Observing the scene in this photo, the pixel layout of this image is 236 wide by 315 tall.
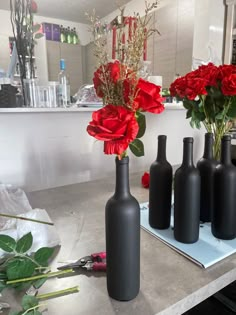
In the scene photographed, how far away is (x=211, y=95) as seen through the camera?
2.46 feet

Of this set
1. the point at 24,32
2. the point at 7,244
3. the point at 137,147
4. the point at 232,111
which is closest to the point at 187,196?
the point at 137,147

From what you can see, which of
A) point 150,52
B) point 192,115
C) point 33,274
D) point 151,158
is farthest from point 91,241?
point 150,52

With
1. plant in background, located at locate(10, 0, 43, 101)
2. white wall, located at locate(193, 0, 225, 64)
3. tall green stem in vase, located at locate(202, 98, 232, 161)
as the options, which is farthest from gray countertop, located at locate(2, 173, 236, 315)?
white wall, located at locate(193, 0, 225, 64)

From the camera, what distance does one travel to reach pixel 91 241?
679 millimetres

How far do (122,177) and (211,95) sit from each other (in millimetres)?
470

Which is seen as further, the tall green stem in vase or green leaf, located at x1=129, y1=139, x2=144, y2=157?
the tall green stem in vase

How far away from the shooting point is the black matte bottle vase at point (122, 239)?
17.4 inches

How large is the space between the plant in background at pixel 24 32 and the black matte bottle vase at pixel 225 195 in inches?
36.5

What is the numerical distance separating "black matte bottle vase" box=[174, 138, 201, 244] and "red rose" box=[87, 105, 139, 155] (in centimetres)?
24

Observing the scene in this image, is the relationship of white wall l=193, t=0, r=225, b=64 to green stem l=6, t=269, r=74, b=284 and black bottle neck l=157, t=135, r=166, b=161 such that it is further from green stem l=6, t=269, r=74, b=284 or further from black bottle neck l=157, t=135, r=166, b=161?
green stem l=6, t=269, r=74, b=284

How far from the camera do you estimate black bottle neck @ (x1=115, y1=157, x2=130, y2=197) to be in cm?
44

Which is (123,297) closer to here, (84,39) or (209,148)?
(209,148)

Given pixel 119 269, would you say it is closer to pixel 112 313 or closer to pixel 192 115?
pixel 112 313

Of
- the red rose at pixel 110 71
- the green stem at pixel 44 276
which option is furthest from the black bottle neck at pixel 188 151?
the green stem at pixel 44 276
